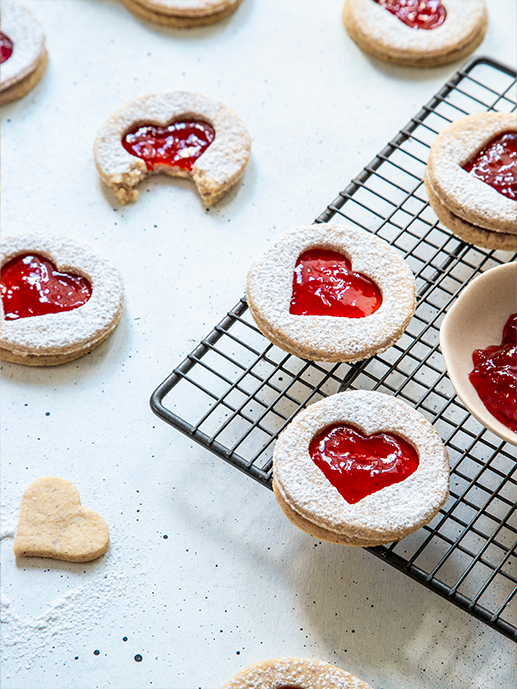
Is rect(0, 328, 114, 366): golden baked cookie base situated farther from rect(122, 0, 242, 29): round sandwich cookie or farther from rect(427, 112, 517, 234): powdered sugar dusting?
rect(122, 0, 242, 29): round sandwich cookie

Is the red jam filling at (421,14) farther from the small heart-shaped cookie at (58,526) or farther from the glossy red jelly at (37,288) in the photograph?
the small heart-shaped cookie at (58,526)

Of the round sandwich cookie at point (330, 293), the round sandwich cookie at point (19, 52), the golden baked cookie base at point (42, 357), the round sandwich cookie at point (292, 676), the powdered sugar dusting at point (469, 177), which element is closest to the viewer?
the round sandwich cookie at point (292, 676)

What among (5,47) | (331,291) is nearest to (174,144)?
(5,47)

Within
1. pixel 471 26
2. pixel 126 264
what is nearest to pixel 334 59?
pixel 471 26

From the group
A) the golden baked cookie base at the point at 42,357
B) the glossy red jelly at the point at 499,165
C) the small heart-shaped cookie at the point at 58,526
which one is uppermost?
the glossy red jelly at the point at 499,165

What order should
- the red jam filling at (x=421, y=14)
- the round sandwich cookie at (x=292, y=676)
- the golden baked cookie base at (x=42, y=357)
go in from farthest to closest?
the red jam filling at (x=421, y=14) < the golden baked cookie base at (x=42, y=357) < the round sandwich cookie at (x=292, y=676)

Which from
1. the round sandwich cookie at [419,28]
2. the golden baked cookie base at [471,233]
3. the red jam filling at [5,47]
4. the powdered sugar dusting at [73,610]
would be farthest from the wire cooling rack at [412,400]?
the red jam filling at [5,47]

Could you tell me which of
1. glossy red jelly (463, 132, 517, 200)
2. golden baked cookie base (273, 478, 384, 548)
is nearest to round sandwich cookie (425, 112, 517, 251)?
glossy red jelly (463, 132, 517, 200)
